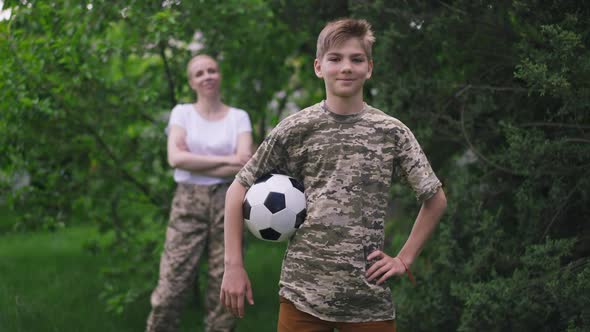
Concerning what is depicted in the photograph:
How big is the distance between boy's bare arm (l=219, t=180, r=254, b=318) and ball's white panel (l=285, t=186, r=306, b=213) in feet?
0.71

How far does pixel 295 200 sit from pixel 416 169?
55 centimetres

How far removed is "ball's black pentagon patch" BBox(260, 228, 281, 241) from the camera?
338 centimetres

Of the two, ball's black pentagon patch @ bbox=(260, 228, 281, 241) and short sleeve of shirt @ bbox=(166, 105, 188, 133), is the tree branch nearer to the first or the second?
short sleeve of shirt @ bbox=(166, 105, 188, 133)

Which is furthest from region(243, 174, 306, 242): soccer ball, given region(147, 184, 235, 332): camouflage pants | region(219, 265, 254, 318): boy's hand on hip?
region(147, 184, 235, 332): camouflage pants

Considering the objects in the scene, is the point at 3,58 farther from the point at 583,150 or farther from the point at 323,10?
the point at 583,150

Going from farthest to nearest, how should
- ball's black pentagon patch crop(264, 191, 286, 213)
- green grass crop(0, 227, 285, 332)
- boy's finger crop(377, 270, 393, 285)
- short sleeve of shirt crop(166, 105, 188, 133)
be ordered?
green grass crop(0, 227, 285, 332), short sleeve of shirt crop(166, 105, 188, 133), ball's black pentagon patch crop(264, 191, 286, 213), boy's finger crop(377, 270, 393, 285)

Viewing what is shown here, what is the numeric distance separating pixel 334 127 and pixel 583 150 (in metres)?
1.84

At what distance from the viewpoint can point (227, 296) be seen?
3.15 metres

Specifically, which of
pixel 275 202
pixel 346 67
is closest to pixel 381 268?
pixel 275 202

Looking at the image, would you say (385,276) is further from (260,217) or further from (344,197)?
(260,217)

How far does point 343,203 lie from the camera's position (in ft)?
10.3

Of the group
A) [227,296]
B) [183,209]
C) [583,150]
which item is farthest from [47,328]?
[583,150]

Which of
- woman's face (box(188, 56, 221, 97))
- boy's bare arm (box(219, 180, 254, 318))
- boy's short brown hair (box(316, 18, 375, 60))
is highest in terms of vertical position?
woman's face (box(188, 56, 221, 97))

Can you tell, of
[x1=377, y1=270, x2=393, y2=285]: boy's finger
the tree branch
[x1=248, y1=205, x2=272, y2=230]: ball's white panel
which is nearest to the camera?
[x1=377, y1=270, x2=393, y2=285]: boy's finger
